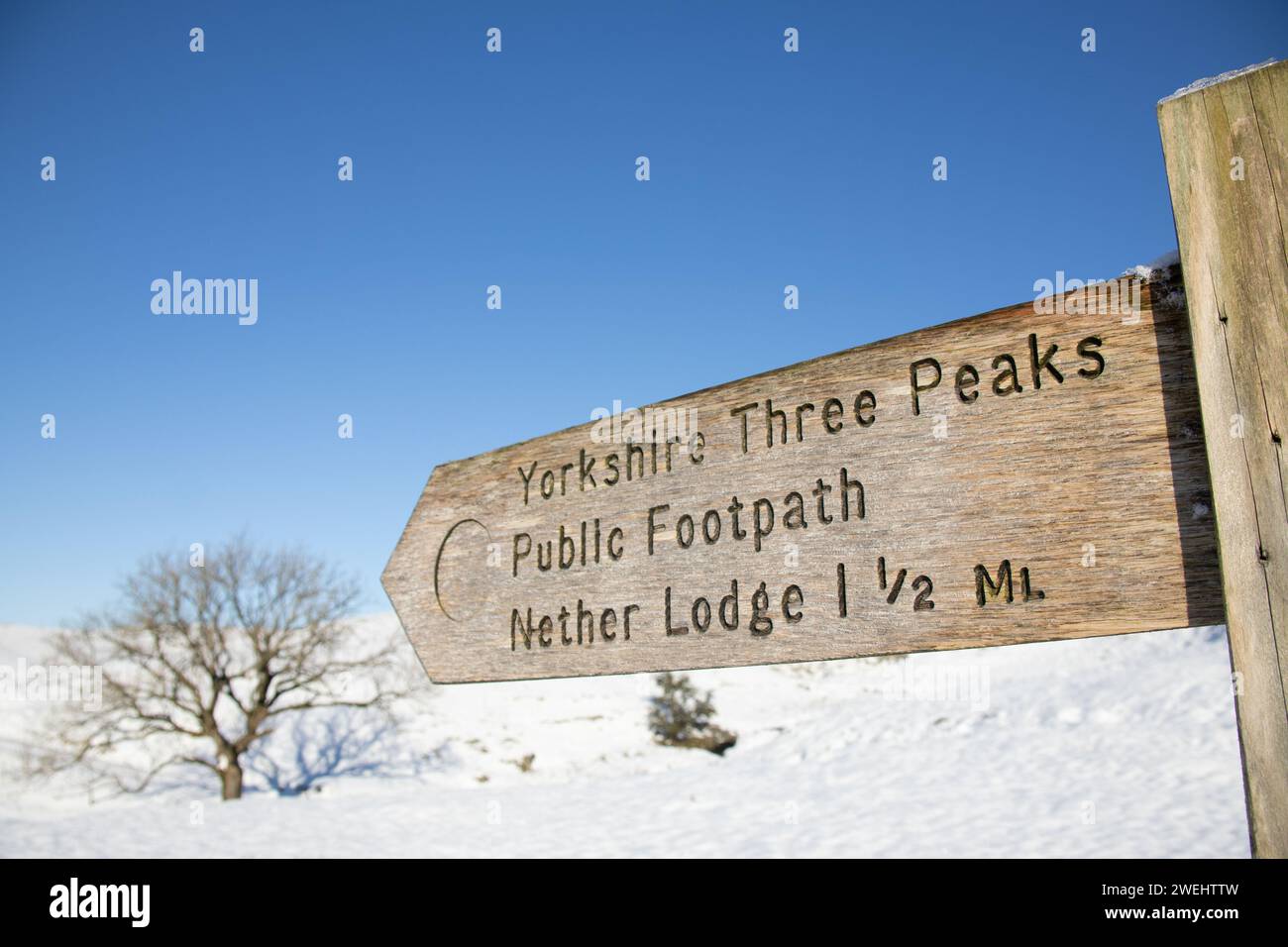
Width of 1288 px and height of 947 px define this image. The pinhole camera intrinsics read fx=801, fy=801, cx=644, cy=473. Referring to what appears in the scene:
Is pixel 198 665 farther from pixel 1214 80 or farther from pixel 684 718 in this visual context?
pixel 1214 80

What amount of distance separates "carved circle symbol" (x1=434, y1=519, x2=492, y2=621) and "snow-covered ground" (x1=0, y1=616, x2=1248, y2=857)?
562cm

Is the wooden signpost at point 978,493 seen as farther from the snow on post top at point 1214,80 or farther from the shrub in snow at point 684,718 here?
the shrub in snow at point 684,718

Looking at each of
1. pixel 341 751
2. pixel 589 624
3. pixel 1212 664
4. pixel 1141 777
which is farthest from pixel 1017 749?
pixel 341 751

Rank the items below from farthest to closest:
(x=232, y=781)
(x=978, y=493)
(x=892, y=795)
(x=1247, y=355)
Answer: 1. (x=232, y=781)
2. (x=892, y=795)
3. (x=978, y=493)
4. (x=1247, y=355)

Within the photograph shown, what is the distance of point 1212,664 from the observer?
11039 mm

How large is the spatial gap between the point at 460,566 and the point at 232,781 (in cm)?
1908

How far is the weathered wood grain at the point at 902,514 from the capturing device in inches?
42.7

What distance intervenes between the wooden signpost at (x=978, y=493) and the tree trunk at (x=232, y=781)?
750 inches

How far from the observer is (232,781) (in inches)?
694

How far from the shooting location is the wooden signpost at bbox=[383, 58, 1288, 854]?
0.98 metres

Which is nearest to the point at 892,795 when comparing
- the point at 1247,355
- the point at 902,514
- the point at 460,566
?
the point at 460,566

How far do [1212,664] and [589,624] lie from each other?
12543 millimetres

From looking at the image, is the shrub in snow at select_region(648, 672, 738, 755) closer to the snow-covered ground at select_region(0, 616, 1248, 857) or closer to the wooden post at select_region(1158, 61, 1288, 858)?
the snow-covered ground at select_region(0, 616, 1248, 857)
